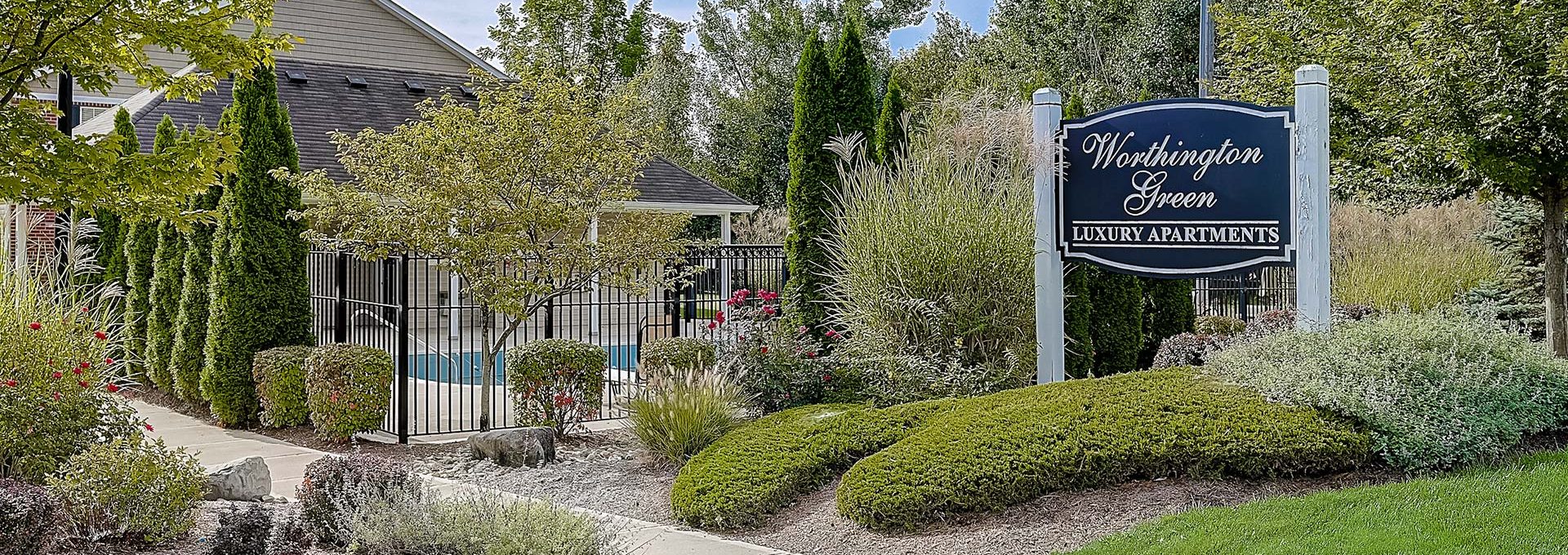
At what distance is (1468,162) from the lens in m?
9.27

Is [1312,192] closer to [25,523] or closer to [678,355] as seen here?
[678,355]

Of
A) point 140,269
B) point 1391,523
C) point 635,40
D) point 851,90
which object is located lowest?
Answer: point 1391,523

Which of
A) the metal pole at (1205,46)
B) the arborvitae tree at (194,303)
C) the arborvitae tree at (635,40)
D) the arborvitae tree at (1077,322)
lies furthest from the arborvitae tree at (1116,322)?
the arborvitae tree at (635,40)

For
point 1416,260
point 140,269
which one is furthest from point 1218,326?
point 140,269

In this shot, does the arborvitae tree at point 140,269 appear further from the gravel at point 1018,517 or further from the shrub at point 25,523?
the shrub at point 25,523

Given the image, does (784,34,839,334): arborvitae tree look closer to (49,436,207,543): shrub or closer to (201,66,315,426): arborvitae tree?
(201,66,315,426): arborvitae tree

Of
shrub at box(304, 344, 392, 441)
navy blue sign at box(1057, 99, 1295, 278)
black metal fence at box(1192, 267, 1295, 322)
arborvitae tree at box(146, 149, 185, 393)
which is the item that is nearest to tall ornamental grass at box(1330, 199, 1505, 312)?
black metal fence at box(1192, 267, 1295, 322)

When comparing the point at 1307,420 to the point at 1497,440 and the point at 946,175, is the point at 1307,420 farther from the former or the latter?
the point at 946,175

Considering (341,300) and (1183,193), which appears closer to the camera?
(1183,193)

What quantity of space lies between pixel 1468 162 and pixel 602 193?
6.80m

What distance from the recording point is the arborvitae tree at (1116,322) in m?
10.7

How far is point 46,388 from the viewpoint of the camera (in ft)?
21.1

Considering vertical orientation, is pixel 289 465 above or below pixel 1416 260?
below

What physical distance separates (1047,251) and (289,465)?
17.8 ft
